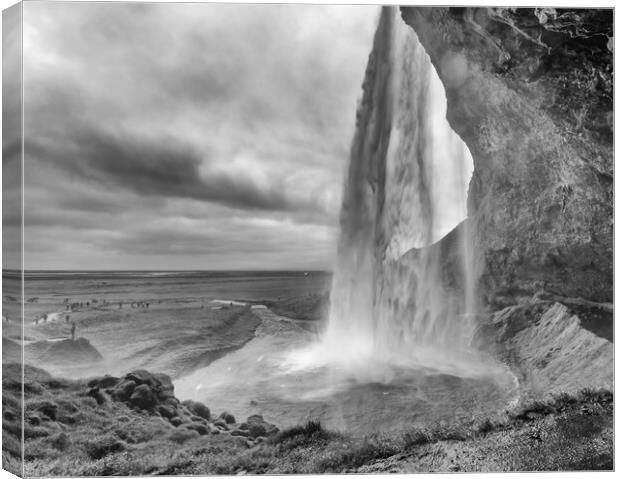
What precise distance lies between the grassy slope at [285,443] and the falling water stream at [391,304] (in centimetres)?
23

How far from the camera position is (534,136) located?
7887mm

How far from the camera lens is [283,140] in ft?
24.5

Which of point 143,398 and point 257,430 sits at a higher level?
point 143,398

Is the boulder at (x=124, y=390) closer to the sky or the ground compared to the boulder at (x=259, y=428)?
closer to the sky

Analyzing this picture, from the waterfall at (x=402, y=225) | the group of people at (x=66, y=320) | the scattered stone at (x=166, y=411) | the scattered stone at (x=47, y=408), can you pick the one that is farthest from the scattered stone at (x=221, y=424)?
the group of people at (x=66, y=320)

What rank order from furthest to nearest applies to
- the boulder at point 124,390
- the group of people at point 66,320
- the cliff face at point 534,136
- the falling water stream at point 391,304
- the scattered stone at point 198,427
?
the cliff face at point 534,136 < the falling water stream at point 391,304 < the scattered stone at point 198,427 < the boulder at point 124,390 < the group of people at point 66,320

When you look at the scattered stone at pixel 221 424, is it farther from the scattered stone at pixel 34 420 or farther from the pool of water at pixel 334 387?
the scattered stone at pixel 34 420

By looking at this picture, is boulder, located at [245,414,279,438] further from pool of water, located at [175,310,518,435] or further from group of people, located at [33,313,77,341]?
group of people, located at [33,313,77,341]

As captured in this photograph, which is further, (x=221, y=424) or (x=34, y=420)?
(x=221, y=424)

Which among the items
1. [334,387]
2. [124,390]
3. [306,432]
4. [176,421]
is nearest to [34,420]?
[124,390]

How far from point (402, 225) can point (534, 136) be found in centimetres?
178

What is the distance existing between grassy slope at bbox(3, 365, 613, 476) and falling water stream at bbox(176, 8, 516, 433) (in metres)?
0.23

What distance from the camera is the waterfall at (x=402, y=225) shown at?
773cm

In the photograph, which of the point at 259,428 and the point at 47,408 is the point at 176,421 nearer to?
the point at 259,428
